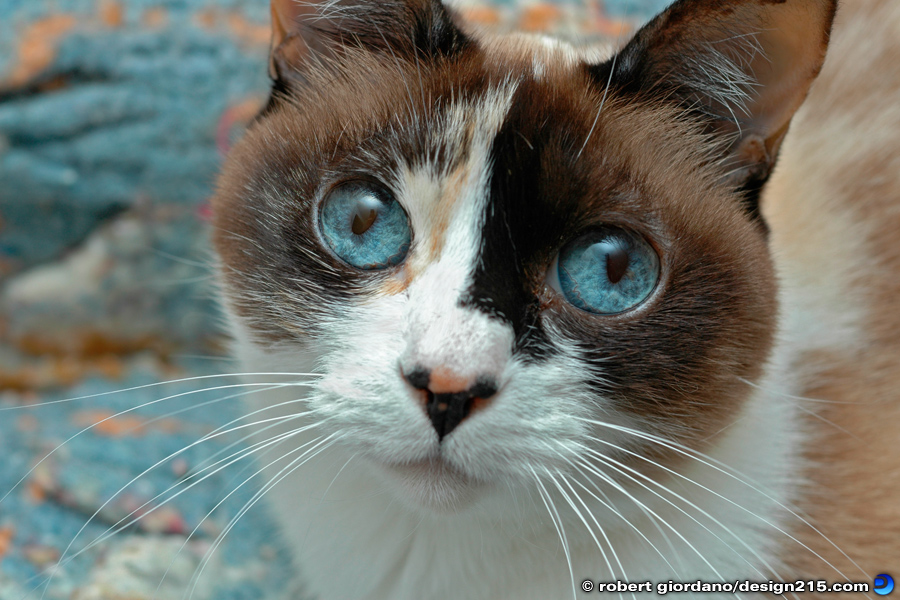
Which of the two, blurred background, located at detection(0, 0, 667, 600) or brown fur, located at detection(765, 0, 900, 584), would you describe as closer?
brown fur, located at detection(765, 0, 900, 584)

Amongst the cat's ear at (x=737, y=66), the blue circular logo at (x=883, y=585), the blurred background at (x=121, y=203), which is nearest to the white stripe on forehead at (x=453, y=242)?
the cat's ear at (x=737, y=66)

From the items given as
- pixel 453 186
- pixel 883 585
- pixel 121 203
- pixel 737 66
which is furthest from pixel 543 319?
pixel 121 203

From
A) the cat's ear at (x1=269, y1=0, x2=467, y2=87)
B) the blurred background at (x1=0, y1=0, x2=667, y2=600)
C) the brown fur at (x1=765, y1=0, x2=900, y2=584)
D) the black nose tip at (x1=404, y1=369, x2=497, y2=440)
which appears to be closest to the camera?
the black nose tip at (x1=404, y1=369, x2=497, y2=440)

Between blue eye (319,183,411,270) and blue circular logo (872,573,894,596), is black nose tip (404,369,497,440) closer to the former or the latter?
blue eye (319,183,411,270)

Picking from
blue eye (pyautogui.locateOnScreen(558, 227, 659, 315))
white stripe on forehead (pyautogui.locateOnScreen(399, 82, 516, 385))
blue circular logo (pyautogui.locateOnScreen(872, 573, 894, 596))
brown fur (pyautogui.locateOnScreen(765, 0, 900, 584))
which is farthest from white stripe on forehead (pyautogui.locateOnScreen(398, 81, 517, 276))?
blue circular logo (pyautogui.locateOnScreen(872, 573, 894, 596))

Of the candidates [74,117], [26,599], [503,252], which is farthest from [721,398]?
[74,117]

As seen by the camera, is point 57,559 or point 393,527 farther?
point 57,559

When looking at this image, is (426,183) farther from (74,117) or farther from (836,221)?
(74,117)

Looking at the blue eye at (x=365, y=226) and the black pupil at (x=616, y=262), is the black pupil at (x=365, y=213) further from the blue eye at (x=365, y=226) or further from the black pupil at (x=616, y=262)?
the black pupil at (x=616, y=262)
